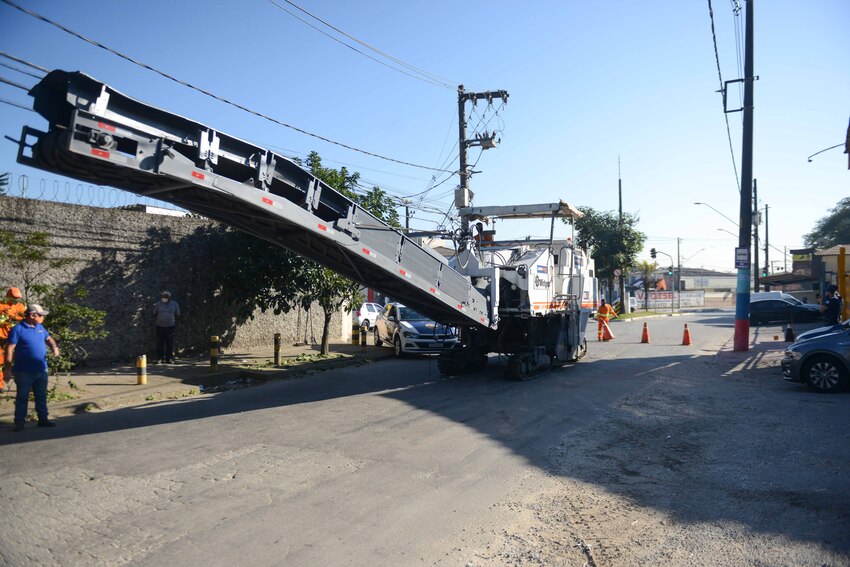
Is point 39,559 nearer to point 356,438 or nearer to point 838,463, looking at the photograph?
point 356,438

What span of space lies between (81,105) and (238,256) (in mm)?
8457

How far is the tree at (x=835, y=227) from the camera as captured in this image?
244 feet

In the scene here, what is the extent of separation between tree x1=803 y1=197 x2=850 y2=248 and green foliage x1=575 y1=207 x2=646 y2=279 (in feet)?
154

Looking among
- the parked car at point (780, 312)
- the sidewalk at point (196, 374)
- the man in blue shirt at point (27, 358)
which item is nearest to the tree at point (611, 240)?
the parked car at point (780, 312)

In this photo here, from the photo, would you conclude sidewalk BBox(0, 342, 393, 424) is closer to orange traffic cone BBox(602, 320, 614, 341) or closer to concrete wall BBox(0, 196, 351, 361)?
concrete wall BBox(0, 196, 351, 361)

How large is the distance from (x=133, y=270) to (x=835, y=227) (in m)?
85.8

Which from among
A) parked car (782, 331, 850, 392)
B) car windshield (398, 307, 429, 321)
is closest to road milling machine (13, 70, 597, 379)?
car windshield (398, 307, 429, 321)

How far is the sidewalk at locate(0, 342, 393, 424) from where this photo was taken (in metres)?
9.92

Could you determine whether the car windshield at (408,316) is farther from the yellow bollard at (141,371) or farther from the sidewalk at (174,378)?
the yellow bollard at (141,371)

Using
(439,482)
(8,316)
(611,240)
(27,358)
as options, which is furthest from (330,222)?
(611,240)

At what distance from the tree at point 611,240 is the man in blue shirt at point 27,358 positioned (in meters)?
34.3

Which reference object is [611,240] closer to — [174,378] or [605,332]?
[605,332]

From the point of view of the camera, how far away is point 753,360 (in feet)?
49.8

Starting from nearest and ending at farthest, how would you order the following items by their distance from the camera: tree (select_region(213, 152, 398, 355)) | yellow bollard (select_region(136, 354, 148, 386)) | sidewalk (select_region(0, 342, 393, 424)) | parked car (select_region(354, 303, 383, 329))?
sidewalk (select_region(0, 342, 393, 424)) → yellow bollard (select_region(136, 354, 148, 386)) → tree (select_region(213, 152, 398, 355)) → parked car (select_region(354, 303, 383, 329))
